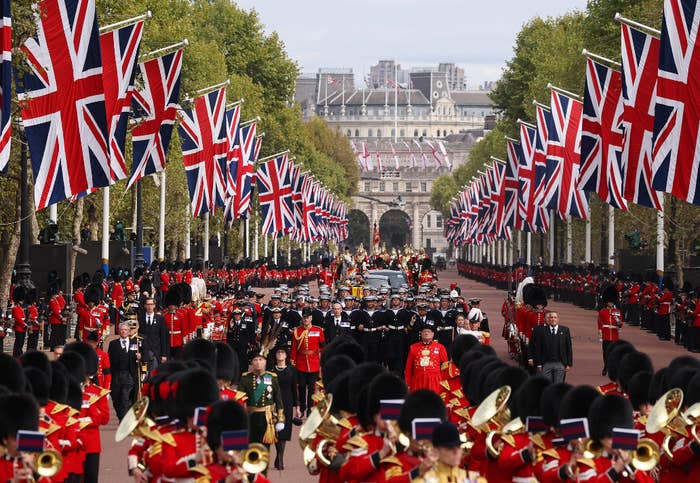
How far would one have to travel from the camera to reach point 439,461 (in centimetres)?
970

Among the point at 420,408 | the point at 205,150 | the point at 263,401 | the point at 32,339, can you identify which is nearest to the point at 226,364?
the point at 263,401

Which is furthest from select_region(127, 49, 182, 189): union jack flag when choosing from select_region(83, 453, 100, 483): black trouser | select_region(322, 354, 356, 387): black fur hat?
select_region(322, 354, 356, 387): black fur hat

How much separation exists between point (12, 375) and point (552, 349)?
11.2 metres

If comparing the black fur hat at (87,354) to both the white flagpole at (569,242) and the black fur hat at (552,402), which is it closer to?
the black fur hat at (552,402)

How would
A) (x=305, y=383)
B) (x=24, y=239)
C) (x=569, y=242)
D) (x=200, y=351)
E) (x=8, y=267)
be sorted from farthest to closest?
(x=569, y=242)
(x=8, y=267)
(x=24, y=239)
(x=305, y=383)
(x=200, y=351)

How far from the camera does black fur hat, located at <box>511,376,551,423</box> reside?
492 inches

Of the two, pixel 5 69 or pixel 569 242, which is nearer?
pixel 5 69

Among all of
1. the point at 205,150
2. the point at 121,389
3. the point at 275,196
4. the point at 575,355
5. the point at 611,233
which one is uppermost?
the point at 205,150

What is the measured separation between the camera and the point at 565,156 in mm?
44562

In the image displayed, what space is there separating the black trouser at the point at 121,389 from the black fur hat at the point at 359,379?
8.64m

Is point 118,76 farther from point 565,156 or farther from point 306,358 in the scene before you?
point 565,156

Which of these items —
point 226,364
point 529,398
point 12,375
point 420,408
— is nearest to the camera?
point 420,408

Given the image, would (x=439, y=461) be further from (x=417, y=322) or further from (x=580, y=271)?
(x=580, y=271)

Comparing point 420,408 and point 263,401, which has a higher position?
point 420,408
